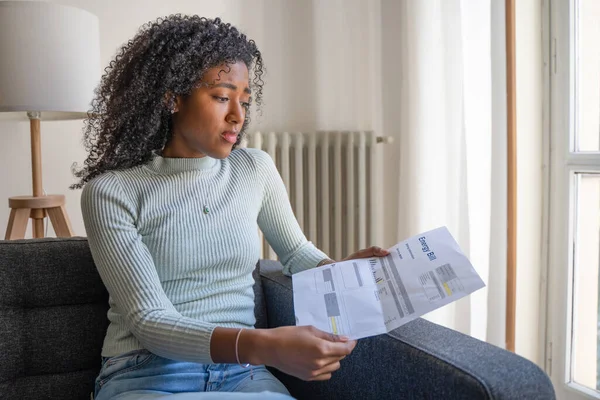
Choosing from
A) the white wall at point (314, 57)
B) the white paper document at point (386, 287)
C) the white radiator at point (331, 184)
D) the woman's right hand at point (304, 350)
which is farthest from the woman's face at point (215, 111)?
the white wall at point (314, 57)

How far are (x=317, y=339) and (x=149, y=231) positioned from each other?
1.35 feet

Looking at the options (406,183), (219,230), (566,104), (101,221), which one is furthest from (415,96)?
(101,221)

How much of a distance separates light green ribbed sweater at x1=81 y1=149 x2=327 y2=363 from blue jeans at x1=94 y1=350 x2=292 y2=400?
36 mm

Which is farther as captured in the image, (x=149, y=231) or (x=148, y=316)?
(x=149, y=231)

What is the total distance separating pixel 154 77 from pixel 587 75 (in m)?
1.39

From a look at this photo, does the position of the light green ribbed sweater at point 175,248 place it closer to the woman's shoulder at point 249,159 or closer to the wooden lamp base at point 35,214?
the woman's shoulder at point 249,159

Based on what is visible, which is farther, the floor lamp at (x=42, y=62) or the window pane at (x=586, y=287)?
the window pane at (x=586, y=287)

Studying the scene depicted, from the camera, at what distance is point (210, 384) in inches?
37.3

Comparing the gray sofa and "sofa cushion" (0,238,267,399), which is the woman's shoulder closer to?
the gray sofa

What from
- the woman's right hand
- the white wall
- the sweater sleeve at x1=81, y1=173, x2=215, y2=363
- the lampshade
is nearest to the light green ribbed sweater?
the sweater sleeve at x1=81, y1=173, x2=215, y2=363

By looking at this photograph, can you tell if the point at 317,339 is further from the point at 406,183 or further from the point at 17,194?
the point at 17,194

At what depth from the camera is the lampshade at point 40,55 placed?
61.8 inches

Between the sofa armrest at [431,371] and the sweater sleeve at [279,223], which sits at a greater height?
the sweater sleeve at [279,223]

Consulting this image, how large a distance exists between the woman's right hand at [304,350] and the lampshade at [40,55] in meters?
1.17
